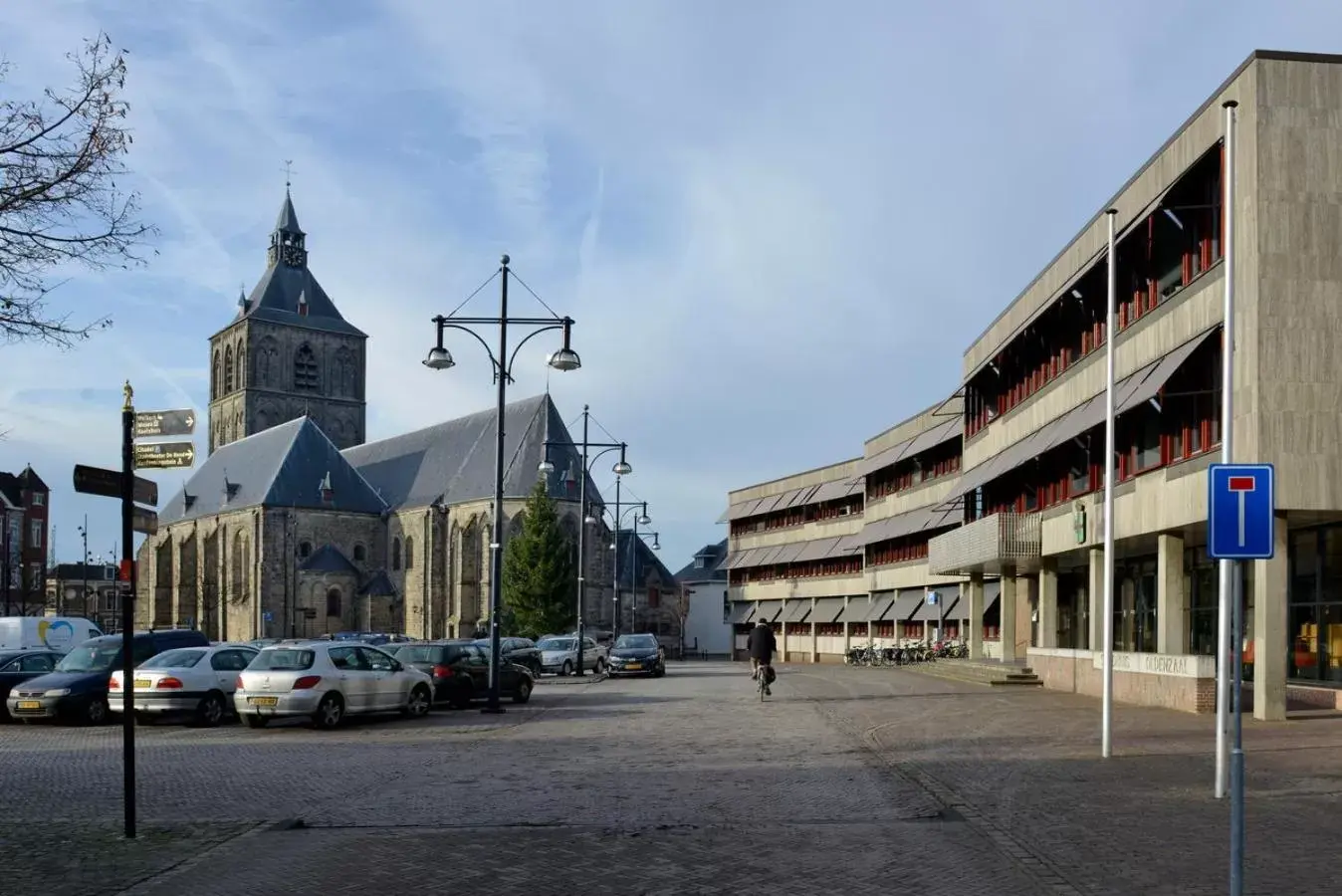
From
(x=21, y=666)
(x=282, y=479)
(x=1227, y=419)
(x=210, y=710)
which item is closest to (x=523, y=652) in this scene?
(x=21, y=666)

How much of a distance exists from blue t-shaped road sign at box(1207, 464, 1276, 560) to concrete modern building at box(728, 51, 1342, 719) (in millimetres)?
5324

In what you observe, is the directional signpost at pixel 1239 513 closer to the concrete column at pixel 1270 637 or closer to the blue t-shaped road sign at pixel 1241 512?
the blue t-shaped road sign at pixel 1241 512

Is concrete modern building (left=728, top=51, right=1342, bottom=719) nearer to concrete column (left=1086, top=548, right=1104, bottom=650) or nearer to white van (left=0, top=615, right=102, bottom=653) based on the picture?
concrete column (left=1086, top=548, right=1104, bottom=650)

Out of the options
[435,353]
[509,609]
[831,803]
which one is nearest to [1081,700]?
[435,353]

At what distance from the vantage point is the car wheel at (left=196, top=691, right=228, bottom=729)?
24.3 m

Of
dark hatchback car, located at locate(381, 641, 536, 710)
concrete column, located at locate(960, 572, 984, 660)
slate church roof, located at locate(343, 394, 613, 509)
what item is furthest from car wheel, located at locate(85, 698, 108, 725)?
slate church roof, located at locate(343, 394, 613, 509)

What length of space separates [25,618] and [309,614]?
175ft

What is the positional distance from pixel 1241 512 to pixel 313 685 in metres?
17.3

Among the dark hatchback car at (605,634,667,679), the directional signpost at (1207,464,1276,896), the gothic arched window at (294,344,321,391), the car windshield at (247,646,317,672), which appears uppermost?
the gothic arched window at (294,344,321,391)

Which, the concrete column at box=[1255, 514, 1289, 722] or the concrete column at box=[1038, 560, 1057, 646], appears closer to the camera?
the concrete column at box=[1255, 514, 1289, 722]

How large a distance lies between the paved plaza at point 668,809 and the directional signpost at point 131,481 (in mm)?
879

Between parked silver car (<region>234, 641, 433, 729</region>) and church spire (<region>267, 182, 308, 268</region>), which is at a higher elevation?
church spire (<region>267, 182, 308, 268</region>)

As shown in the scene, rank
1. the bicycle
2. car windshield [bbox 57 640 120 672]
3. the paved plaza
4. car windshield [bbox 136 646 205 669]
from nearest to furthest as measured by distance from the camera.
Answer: the paved plaza
car windshield [bbox 136 646 205 669]
car windshield [bbox 57 640 120 672]
the bicycle

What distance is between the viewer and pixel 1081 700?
29781mm
